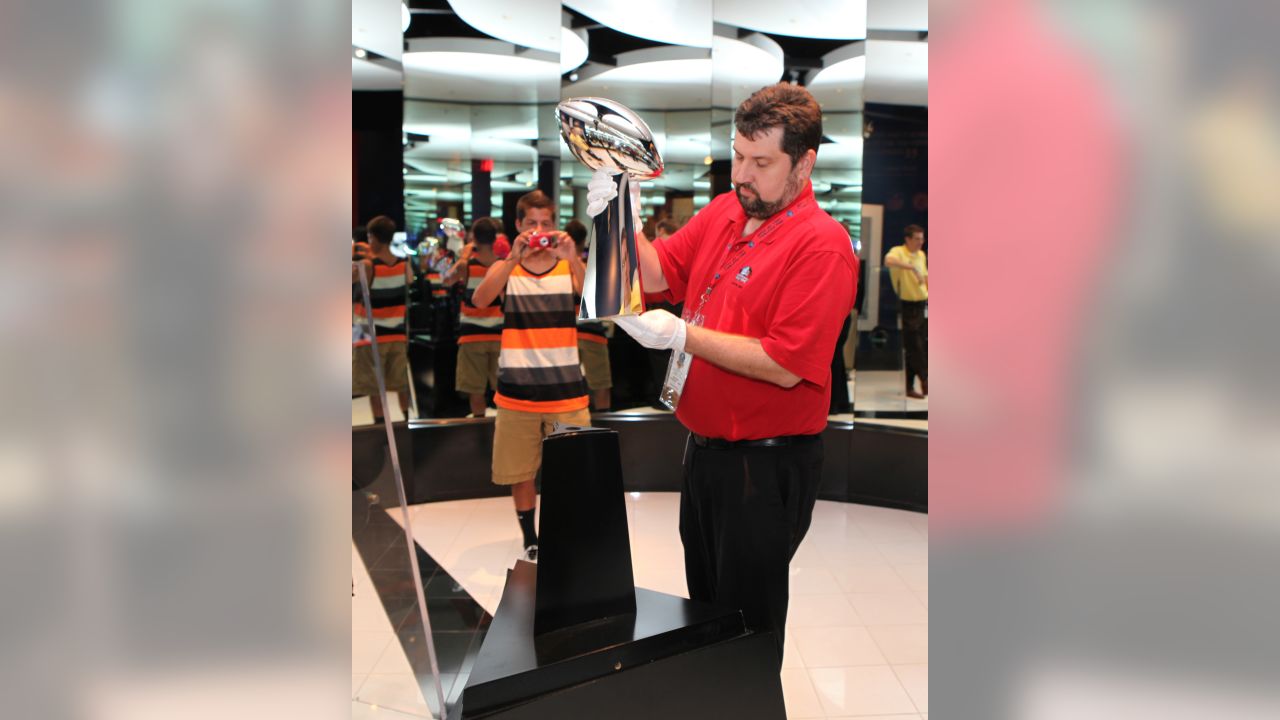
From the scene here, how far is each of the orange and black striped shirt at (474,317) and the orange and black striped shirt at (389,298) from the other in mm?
382

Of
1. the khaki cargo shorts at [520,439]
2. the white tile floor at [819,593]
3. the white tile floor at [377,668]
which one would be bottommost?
the white tile floor at [819,593]

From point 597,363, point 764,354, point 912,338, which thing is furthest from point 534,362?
point 912,338

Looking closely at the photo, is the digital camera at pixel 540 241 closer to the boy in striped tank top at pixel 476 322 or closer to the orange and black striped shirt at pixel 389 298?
the orange and black striped shirt at pixel 389 298

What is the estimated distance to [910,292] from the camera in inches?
213

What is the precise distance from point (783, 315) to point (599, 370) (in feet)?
12.8

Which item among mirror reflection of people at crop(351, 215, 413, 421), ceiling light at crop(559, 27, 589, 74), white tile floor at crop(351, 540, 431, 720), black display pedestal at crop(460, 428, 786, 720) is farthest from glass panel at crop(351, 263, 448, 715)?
ceiling light at crop(559, 27, 589, 74)

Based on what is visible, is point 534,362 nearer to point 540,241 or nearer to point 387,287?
point 540,241

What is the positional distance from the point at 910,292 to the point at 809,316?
4.14 m

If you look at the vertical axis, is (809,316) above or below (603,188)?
below

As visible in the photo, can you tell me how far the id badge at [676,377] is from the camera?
5.44ft

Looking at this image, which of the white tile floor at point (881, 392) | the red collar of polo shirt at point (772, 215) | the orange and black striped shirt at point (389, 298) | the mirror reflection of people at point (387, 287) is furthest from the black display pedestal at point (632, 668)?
the white tile floor at point (881, 392)

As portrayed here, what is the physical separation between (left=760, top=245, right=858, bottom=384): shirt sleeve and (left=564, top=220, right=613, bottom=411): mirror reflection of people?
3827mm
